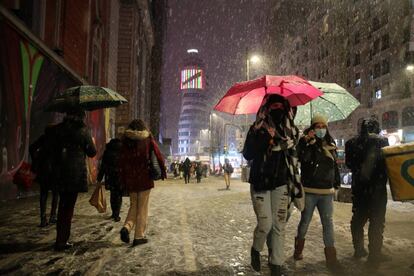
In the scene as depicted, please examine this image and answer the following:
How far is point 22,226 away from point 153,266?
3746 mm

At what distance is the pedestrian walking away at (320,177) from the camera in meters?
4.73

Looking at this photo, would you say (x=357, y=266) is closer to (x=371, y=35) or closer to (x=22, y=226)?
(x=22, y=226)

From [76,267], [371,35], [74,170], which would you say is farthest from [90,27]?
[371,35]

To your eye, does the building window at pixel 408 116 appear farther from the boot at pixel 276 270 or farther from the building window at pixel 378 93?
the boot at pixel 276 270

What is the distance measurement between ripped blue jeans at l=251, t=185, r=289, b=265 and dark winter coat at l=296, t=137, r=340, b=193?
0.81m

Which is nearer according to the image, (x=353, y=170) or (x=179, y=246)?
(x=353, y=170)

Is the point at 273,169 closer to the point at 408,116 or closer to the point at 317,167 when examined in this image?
the point at 317,167

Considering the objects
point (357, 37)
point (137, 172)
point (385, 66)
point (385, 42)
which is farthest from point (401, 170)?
point (357, 37)

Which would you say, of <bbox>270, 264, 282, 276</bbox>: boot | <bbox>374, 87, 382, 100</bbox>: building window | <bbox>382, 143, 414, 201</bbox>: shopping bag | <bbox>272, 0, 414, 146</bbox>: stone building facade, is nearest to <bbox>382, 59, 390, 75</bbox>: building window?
<bbox>272, 0, 414, 146</bbox>: stone building facade

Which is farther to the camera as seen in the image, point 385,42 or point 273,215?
point 385,42

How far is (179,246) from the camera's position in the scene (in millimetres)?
5730

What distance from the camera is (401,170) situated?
4.71 meters

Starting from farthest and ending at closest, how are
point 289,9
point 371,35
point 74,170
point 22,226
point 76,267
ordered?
point 289,9 < point 371,35 < point 22,226 < point 74,170 < point 76,267

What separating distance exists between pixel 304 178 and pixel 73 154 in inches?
126
